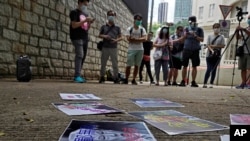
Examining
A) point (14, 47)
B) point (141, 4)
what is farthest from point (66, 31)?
point (141, 4)

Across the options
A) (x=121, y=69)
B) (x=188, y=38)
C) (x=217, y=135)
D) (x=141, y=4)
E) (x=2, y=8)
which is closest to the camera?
(x=217, y=135)

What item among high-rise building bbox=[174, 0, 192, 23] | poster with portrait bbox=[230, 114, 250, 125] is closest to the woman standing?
poster with portrait bbox=[230, 114, 250, 125]

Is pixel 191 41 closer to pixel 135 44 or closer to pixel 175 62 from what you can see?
pixel 175 62

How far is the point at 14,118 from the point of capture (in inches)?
80.3

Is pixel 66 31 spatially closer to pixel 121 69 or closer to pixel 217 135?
pixel 121 69

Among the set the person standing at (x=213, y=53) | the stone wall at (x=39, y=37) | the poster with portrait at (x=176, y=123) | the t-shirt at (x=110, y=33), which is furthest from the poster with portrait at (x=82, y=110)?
the person standing at (x=213, y=53)

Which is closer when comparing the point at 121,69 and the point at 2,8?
the point at 2,8

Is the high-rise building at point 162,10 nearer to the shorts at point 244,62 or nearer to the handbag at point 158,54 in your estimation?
the handbag at point 158,54

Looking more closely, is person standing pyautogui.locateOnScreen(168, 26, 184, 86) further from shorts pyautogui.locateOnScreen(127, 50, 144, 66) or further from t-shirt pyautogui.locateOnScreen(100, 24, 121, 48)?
t-shirt pyautogui.locateOnScreen(100, 24, 121, 48)

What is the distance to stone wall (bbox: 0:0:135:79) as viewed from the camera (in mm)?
5340

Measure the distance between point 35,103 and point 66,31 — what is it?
4770 millimetres

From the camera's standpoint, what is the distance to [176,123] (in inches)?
80.6

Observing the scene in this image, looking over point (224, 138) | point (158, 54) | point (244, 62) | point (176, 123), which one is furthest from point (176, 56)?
point (224, 138)

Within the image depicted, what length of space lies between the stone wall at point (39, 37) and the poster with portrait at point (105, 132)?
385 centimetres
